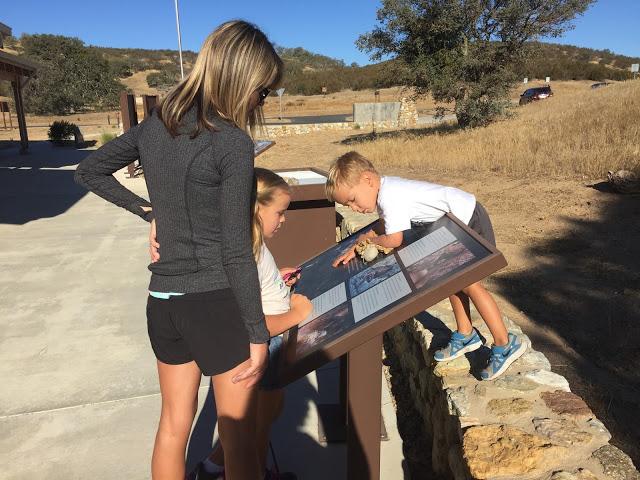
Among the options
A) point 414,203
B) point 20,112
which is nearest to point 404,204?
point 414,203

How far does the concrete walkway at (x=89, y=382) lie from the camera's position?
271cm

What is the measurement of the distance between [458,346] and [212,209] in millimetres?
1793

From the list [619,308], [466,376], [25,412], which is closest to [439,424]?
[466,376]

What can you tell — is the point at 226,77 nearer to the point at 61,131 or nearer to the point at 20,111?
the point at 20,111

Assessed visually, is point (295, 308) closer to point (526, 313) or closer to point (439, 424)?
point (439, 424)

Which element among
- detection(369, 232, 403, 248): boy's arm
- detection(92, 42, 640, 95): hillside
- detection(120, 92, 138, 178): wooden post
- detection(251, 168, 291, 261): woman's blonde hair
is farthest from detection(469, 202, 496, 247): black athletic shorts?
detection(92, 42, 640, 95): hillside

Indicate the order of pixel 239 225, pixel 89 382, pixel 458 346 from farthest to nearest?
pixel 89 382
pixel 458 346
pixel 239 225

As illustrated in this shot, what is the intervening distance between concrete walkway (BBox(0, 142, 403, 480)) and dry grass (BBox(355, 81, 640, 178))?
7859 mm

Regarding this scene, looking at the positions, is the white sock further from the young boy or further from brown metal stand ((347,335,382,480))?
the young boy

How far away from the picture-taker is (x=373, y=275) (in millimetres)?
2170

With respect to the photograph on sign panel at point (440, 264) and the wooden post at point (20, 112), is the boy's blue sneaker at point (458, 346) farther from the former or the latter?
the wooden post at point (20, 112)

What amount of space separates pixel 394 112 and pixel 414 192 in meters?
23.8

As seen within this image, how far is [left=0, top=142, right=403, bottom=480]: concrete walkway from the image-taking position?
2.71 m

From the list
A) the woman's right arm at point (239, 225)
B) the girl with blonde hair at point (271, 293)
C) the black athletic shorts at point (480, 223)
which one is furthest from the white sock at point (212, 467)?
the black athletic shorts at point (480, 223)
